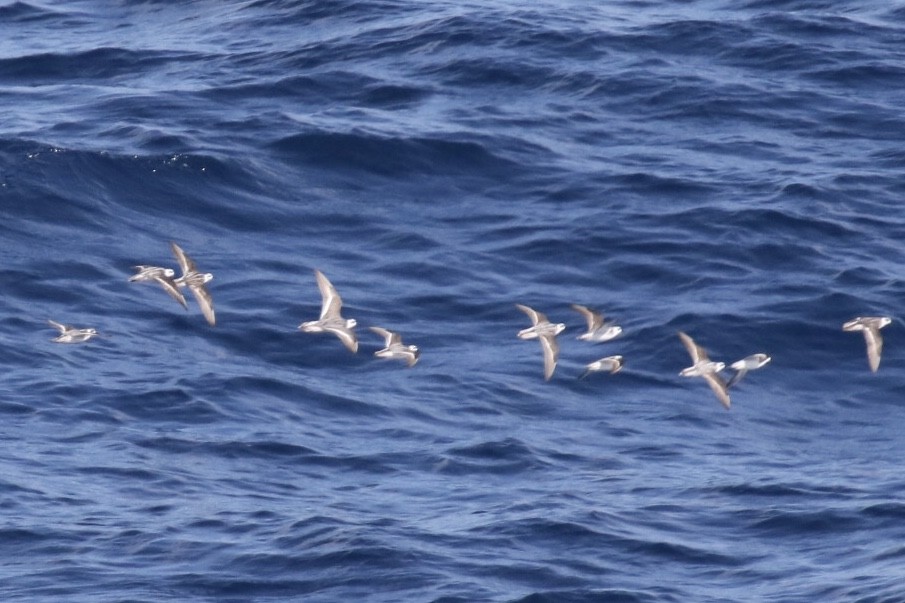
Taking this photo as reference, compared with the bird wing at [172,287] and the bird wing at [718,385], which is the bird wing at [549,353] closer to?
the bird wing at [718,385]

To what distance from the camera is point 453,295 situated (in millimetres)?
30531

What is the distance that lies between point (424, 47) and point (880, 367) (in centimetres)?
1318

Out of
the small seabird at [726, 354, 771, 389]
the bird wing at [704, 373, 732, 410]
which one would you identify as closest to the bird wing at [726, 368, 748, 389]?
the small seabird at [726, 354, 771, 389]

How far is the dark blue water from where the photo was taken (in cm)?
2442

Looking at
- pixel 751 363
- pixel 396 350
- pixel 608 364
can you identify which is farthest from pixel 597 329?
pixel 396 350

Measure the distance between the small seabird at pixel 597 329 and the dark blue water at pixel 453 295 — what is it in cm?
124

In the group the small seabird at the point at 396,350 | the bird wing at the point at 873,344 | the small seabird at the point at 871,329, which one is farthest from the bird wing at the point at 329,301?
the bird wing at the point at 873,344

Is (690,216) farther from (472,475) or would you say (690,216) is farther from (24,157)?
(24,157)

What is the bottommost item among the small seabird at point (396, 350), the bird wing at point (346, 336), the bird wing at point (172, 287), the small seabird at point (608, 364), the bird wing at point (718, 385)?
the small seabird at point (608, 364)

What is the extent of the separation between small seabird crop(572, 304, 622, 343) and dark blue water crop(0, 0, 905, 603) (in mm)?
1243

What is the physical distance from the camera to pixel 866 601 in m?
22.6

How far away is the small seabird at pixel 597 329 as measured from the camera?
1044 inches

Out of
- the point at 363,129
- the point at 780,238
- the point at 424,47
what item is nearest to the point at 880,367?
the point at 780,238

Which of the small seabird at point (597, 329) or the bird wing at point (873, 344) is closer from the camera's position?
the bird wing at point (873, 344)
